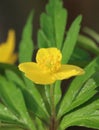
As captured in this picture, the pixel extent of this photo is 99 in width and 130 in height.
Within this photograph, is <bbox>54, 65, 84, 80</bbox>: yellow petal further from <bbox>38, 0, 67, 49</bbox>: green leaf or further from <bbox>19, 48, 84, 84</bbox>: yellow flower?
<bbox>38, 0, 67, 49</bbox>: green leaf

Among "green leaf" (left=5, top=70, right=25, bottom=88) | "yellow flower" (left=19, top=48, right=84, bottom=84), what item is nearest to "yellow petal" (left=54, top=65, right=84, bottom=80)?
"yellow flower" (left=19, top=48, right=84, bottom=84)

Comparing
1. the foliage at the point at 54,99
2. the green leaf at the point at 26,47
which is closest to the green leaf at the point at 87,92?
the foliage at the point at 54,99

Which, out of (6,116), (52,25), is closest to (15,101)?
(6,116)

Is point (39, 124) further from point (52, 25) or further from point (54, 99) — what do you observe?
point (52, 25)

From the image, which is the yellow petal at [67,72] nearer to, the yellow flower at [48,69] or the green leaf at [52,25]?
the yellow flower at [48,69]

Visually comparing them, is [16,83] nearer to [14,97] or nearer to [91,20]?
[14,97]

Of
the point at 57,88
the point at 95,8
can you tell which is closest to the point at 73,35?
the point at 57,88
